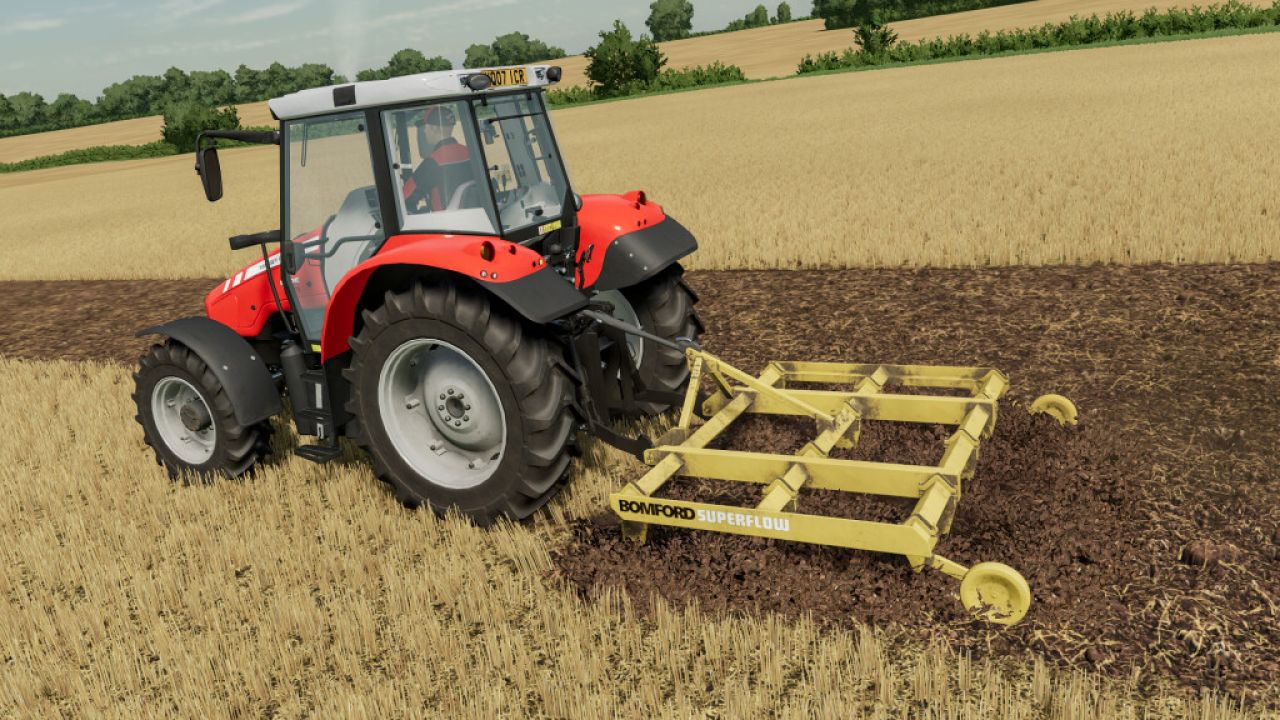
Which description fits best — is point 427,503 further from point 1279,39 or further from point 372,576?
point 1279,39

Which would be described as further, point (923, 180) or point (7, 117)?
point (7, 117)

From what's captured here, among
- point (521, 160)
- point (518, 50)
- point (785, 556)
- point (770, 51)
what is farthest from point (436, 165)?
point (518, 50)

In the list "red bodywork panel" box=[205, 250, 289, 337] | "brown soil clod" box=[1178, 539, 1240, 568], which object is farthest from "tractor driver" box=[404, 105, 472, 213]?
"brown soil clod" box=[1178, 539, 1240, 568]

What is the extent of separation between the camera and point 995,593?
136 inches

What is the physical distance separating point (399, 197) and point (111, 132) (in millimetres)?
80092

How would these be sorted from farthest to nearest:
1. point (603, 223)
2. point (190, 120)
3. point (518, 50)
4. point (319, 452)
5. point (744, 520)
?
point (518, 50) < point (190, 120) < point (603, 223) < point (319, 452) < point (744, 520)

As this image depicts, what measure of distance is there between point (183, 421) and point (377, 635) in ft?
7.90

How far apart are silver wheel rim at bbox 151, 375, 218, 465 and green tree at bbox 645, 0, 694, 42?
133 m

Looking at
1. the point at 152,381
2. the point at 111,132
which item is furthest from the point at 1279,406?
the point at 111,132

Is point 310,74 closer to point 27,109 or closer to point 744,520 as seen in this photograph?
point 27,109

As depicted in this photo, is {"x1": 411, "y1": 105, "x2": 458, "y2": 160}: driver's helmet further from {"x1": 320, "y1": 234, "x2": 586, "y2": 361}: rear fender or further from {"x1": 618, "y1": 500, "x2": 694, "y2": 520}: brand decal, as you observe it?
{"x1": 618, "y1": 500, "x2": 694, "y2": 520}: brand decal

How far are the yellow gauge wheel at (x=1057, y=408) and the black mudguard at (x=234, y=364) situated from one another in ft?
15.0

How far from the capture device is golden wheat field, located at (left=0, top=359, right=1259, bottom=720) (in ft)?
10.8

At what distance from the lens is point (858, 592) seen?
379 centimetres
